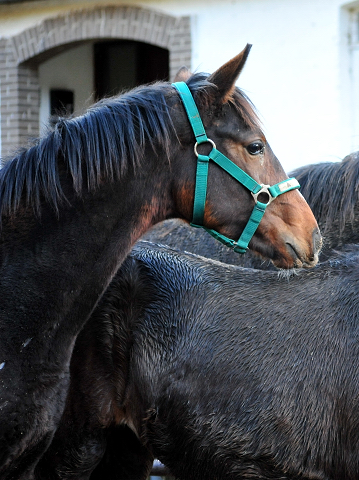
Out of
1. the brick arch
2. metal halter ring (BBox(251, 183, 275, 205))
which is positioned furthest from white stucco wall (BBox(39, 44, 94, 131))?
metal halter ring (BBox(251, 183, 275, 205))

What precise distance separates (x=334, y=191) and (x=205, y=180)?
106 centimetres

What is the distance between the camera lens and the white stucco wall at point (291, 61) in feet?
19.4

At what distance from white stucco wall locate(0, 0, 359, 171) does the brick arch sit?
19cm

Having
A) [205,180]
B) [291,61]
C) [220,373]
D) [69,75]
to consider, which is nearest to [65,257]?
[205,180]

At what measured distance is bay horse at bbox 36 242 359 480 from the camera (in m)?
2.37

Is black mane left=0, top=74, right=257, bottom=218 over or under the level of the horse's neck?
over

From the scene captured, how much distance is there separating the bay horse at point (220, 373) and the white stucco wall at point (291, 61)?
11.2 ft

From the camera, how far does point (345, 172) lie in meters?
3.15

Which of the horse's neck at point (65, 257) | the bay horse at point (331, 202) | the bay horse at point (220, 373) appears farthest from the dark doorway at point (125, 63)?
the horse's neck at point (65, 257)

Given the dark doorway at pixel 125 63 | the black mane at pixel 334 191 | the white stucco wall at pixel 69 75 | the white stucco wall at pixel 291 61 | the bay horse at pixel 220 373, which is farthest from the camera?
the dark doorway at pixel 125 63

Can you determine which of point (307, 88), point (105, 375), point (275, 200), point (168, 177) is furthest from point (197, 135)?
point (307, 88)

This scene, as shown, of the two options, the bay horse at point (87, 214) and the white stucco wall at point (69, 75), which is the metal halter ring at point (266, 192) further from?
the white stucco wall at point (69, 75)

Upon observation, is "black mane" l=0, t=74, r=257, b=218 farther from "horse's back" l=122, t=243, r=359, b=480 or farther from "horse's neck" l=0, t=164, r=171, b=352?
"horse's back" l=122, t=243, r=359, b=480

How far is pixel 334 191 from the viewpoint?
3150 mm
